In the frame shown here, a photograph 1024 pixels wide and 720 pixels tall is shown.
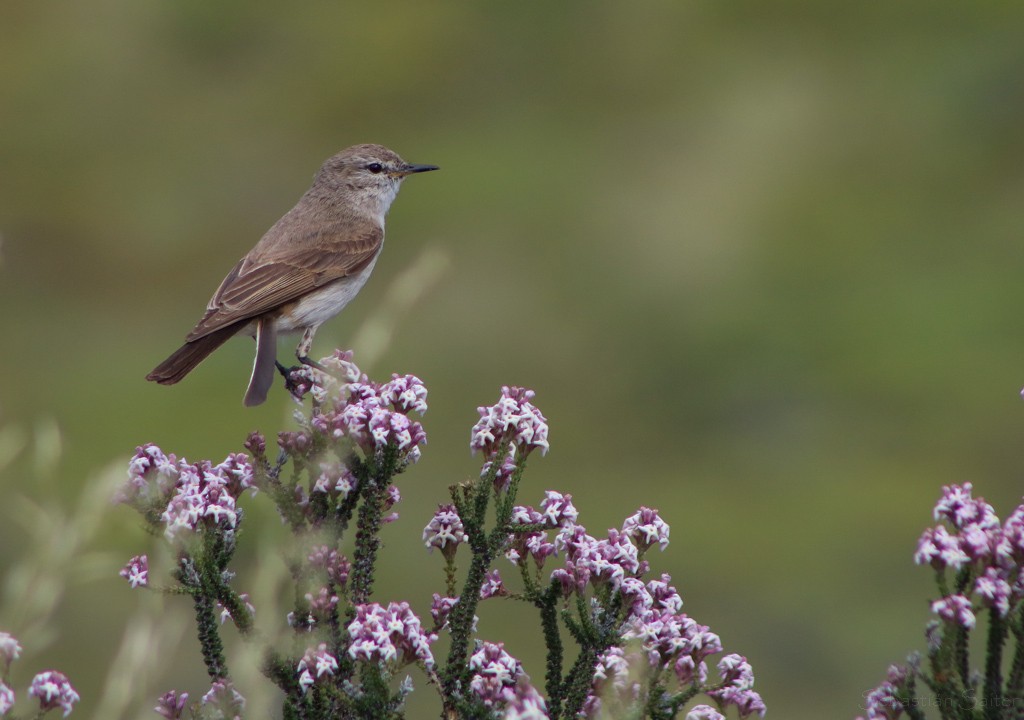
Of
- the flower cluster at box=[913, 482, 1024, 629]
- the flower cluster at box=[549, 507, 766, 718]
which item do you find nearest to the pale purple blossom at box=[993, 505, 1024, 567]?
the flower cluster at box=[913, 482, 1024, 629]

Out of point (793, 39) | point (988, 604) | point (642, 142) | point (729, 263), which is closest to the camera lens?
point (988, 604)

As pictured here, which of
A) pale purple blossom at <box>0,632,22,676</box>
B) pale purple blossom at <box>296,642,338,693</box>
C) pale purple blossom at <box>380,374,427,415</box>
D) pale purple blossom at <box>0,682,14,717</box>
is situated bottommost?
pale purple blossom at <box>0,682,14,717</box>

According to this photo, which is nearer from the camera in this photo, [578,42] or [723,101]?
[723,101]

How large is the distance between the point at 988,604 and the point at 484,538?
3.56 ft

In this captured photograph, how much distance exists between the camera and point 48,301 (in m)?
16.5

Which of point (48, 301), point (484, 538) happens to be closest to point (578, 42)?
point (48, 301)

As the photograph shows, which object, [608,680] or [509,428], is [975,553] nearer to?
[608,680]

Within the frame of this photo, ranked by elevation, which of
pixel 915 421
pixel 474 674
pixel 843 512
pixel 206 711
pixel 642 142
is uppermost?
pixel 642 142

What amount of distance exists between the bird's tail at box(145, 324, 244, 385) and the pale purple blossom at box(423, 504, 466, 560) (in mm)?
2273

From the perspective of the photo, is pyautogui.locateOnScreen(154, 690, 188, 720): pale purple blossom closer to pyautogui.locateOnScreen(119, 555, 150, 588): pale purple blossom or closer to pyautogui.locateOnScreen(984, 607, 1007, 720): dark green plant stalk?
pyautogui.locateOnScreen(119, 555, 150, 588): pale purple blossom

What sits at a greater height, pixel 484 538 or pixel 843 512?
pixel 843 512

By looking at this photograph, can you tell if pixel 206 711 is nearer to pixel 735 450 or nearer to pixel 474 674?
pixel 474 674

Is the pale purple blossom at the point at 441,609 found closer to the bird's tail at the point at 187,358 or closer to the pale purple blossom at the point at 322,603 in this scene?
the pale purple blossom at the point at 322,603

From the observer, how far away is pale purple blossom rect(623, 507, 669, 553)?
10.8 ft
